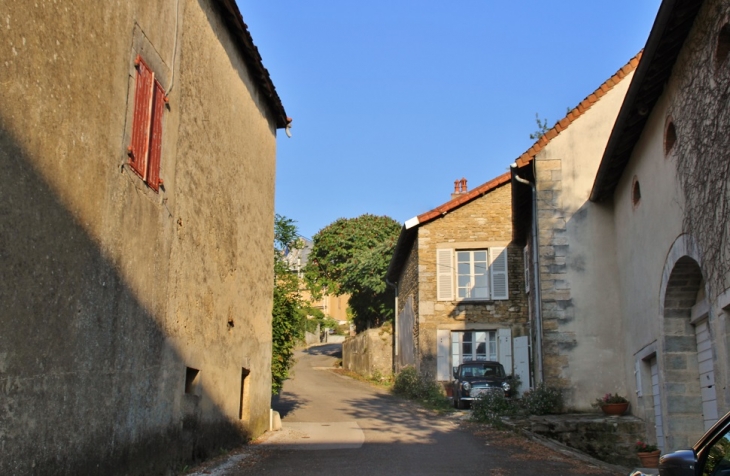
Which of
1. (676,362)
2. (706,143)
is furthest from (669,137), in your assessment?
(676,362)

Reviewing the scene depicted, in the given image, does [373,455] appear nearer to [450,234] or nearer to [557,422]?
[557,422]

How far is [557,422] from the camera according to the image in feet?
42.8

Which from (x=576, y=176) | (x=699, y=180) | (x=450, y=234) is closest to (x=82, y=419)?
(x=699, y=180)

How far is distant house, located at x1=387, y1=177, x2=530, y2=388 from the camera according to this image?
74.1 ft

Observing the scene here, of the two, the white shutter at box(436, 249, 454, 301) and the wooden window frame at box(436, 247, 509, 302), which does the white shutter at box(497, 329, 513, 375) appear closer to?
the wooden window frame at box(436, 247, 509, 302)

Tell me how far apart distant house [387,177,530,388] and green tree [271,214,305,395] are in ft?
25.3

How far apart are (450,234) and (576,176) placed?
27.4 ft

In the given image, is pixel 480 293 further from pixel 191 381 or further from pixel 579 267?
pixel 191 381

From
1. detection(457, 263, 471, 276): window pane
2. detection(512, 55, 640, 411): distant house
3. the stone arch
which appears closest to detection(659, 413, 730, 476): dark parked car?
the stone arch

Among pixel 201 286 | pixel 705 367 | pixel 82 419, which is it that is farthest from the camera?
pixel 705 367

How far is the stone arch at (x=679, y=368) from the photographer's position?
1081 centimetres

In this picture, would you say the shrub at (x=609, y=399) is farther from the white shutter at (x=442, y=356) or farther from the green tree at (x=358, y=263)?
the green tree at (x=358, y=263)

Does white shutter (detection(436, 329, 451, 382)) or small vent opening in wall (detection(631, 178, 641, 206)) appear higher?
small vent opening in wall (detection(631, 178, 641, 206))

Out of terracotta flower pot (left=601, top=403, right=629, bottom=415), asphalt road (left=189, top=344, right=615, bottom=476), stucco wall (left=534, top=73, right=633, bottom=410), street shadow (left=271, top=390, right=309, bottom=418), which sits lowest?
asphalt road (left=189, top=344, right=615, bottom=476)
